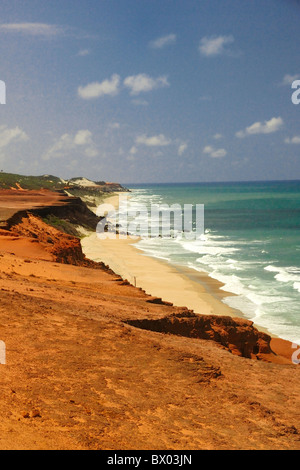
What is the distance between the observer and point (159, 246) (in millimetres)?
41562

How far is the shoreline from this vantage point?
69.4ft

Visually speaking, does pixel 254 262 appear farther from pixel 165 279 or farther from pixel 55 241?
pixel 55 241

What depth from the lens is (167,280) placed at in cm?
2623

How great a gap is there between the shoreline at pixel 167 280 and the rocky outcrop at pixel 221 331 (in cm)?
420

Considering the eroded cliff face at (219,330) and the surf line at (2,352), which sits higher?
the surf line at (2,352)

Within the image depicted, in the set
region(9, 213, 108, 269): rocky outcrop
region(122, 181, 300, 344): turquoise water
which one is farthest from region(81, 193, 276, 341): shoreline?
region(9, 213, 108, 269): rocky outcrop

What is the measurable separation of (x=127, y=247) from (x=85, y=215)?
495 inches

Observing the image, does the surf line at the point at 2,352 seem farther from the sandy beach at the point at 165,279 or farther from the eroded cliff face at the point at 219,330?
the sandy beach at the point at 165,279

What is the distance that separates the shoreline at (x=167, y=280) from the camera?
2116 cm

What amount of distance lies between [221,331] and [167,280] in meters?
13.7

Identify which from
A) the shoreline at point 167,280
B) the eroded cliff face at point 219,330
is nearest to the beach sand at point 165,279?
the shoreline at point 167,280

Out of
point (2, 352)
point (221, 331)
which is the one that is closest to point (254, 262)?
point (221, 331)

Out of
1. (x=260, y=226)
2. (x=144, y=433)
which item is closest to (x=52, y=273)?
(x=144, y=433)
